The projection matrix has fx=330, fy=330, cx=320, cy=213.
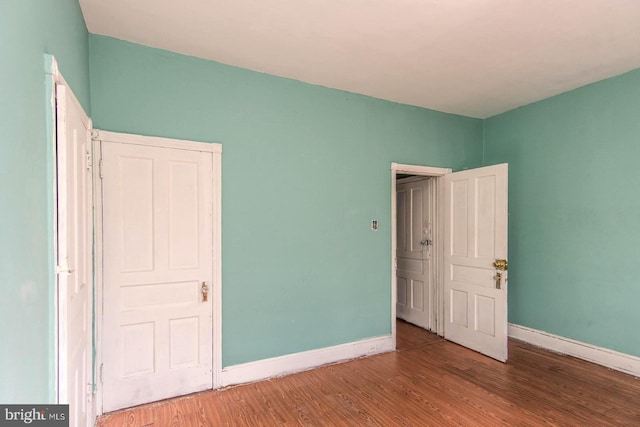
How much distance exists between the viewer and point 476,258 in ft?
11.9

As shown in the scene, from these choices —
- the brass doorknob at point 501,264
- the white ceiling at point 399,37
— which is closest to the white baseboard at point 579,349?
the brass doorknob at point 501,264

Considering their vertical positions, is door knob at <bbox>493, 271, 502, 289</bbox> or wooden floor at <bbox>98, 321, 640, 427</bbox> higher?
door knob at <bbox>493, 271, 502, 289</bbox>

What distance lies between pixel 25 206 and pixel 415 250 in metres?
4.23

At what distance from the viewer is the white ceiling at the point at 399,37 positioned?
82.8 inches

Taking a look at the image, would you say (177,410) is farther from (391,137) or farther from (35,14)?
(391,137)

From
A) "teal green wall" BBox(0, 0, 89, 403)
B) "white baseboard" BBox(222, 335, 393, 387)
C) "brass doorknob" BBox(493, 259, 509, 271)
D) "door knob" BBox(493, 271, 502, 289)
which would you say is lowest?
"white baseboard" BBox(222, 335, 393, 387)

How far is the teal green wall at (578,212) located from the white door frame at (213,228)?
3.47m

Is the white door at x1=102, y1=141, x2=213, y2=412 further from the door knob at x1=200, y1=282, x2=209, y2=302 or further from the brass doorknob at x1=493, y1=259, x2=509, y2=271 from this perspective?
the brass doorknob at x1=493, y1=259, x2=509, y2=271

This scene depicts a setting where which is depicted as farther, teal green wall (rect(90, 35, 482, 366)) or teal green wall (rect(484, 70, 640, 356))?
teal green wall (rect(484, 70, 640, 356))

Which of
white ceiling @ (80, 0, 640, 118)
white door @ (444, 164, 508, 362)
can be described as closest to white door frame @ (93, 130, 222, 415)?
white ceiling @ (80, 0, 640, 118)

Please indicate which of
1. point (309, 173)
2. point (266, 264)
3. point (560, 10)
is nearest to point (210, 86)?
point (309, 173)

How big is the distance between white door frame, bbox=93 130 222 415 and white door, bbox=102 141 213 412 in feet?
0.11

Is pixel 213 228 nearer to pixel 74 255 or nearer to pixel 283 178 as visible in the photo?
pixel 283 178

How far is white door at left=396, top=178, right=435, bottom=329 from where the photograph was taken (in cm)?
437
